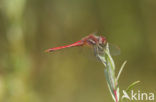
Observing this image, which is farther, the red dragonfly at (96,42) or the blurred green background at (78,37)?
the blurred green background at (78,37)

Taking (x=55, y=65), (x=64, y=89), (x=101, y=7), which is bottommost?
(x=64, y=89)

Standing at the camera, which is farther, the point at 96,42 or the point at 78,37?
the point at 78,37

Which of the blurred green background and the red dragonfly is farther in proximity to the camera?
the blurred green background

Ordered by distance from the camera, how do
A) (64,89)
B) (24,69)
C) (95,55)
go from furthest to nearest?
(64,89) < (24,69) < (95,55)

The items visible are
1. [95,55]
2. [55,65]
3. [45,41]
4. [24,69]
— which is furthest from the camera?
[45,41]

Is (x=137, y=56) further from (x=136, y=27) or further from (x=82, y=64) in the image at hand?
(x=82, y=64)

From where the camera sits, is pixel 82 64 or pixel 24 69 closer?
pixel 24 69

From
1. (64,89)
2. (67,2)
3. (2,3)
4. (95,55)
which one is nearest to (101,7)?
(67,2)

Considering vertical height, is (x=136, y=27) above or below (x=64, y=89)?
above
